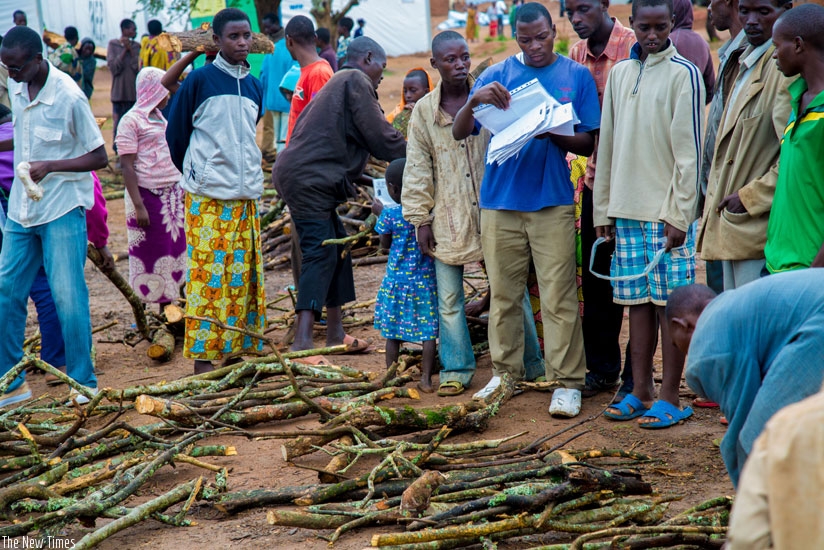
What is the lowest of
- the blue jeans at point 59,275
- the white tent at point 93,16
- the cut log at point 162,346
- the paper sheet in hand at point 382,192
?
the cut log at point 162,346

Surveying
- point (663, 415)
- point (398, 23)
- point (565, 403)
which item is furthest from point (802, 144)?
point (398, 23)

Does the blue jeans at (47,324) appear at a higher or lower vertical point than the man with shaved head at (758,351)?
lower

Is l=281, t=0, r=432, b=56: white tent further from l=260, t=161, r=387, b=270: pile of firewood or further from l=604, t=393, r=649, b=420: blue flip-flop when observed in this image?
l=604, t=393, r=649, b=420: blue flip-flop

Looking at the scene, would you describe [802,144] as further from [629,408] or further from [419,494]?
[419,494]

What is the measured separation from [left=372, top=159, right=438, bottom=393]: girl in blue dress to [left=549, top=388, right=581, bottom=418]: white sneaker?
82 cm

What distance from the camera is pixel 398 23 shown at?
29.1 meters

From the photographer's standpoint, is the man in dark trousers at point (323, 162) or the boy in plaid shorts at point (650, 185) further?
the man in dark trousers at point (323, 162)

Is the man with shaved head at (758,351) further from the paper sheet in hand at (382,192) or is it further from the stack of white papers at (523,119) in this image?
the paper sheet in hand at (382,192)

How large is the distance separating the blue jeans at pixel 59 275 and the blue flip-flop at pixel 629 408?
3076mm

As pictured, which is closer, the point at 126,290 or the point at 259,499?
the point at 259,499

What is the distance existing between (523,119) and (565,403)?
1.49 m

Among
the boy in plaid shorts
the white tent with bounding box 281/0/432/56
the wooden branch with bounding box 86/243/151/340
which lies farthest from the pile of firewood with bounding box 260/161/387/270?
the white tent with bounding box 281/0/432/56

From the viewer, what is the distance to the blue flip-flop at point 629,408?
461cm

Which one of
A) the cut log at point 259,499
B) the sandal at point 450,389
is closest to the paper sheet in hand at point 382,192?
the sandal at point 450,389
